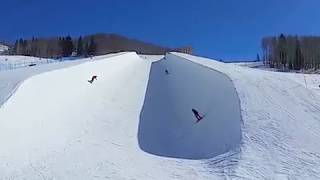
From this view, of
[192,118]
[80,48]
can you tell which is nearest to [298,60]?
[80,48]

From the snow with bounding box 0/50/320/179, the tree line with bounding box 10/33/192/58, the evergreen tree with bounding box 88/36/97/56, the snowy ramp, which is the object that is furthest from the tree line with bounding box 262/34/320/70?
the snow with bounding box 0/50/320/179

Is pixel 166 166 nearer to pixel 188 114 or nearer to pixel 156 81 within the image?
pixel 188 114

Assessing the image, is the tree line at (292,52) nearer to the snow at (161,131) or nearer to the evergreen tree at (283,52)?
the evergreen tree at (283,52)

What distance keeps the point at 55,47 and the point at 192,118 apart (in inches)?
3876

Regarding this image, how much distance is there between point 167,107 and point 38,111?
18.2 ft

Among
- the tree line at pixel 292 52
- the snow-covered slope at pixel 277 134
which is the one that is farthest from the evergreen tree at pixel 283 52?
the snow-covered slope at pixel 277 134

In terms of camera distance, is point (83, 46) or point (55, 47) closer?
point (83, 46)

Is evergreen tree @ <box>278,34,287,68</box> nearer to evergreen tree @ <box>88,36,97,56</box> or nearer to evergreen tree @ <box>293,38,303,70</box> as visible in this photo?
evergreen tree @ <box>293,38,303,70</box>

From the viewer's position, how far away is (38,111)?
14.8 meters

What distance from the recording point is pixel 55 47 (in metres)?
110

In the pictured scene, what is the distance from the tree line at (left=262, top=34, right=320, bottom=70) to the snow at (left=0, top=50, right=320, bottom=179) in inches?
2513

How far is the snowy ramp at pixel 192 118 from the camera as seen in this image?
12141 millimetres

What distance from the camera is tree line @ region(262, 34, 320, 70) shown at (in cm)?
8212

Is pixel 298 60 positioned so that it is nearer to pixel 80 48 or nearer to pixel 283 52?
pixel 283 52
